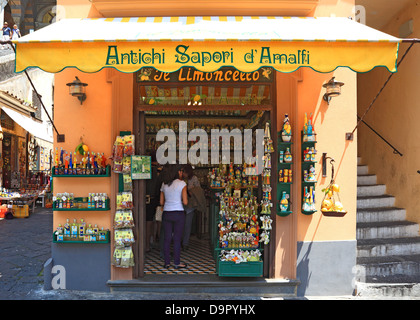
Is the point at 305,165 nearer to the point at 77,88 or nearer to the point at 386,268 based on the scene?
the point at 386,268

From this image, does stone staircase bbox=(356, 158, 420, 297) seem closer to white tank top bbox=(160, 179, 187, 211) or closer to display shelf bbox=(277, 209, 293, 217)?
display shelf bbox=(277, 209, 293, 217)

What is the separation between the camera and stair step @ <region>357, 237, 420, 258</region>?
18.4 ft

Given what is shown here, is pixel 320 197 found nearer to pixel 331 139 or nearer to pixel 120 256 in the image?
pixel 331 139

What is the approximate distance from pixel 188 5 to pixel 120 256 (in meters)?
3.84

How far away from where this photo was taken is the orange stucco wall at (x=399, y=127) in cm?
624

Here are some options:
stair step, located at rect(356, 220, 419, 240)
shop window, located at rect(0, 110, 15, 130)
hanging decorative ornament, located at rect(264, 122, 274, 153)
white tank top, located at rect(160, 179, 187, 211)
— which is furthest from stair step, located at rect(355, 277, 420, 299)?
shop window, located at rect(0, 110, 15, 130)

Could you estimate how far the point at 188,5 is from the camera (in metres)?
4.85

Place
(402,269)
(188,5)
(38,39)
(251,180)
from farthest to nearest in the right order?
(251,180), (402,269), (188,5), (38,39)

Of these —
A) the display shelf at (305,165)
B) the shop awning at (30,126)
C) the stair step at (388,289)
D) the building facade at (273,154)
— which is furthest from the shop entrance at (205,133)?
the shop awning at (30,126)

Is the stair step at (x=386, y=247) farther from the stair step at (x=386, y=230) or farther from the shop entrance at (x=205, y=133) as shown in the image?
the shop entrance at (x=205, y=133)

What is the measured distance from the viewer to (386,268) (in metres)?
5.32

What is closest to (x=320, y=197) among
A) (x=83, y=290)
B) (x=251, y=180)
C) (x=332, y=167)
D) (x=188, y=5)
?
(x=332, y=167)

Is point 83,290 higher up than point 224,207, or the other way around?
point 224,207

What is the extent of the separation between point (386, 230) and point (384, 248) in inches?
17.9
